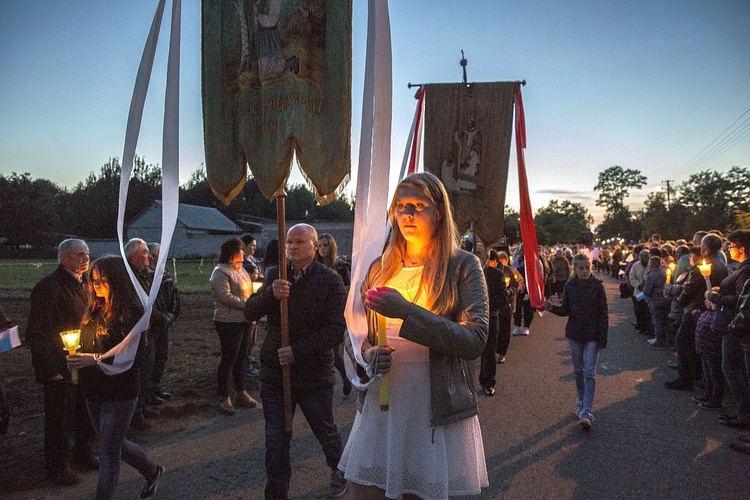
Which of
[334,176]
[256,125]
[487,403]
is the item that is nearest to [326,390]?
[334,176]

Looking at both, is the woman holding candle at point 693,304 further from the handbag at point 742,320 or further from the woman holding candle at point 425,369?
the woman holding candle at point 425,369

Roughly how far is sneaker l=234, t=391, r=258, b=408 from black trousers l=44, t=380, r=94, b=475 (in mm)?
1933

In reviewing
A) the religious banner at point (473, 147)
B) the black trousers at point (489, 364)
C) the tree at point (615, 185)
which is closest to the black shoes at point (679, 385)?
the black trousers at point (489, 364)

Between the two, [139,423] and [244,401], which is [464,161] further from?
[139,423]

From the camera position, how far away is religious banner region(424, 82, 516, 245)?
311 inches

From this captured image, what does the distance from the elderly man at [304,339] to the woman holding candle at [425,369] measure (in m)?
1.16

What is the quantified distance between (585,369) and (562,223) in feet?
351

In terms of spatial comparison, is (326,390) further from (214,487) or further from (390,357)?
(390,357)

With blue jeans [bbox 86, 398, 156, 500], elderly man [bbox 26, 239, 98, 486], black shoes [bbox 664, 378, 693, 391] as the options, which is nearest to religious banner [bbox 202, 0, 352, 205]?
blue jeans [bbox 86, 398, 156, 500]

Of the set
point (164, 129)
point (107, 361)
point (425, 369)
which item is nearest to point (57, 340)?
point (107, 361)

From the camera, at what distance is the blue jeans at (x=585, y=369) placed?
17.2 ft

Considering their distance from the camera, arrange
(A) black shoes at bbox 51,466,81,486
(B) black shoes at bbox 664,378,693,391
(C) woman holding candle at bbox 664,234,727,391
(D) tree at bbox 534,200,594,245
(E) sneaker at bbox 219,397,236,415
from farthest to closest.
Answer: (D) tree at bbox 534,200,594,245 → (B) black shoes at bbox 664,378,693,391 → (C) woman holding candle at bbox 664,234,727,391 → (E) sneaker at bbox 219,397,236,415 → (A) black shoes at bbox 51,466,81,486

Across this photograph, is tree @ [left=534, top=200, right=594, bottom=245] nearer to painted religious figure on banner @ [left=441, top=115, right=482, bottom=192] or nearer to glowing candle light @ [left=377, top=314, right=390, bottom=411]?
painted religious figure on banner @ [left=441, top=115, right=482, bottom=192]

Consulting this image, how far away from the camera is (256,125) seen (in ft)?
10.1
